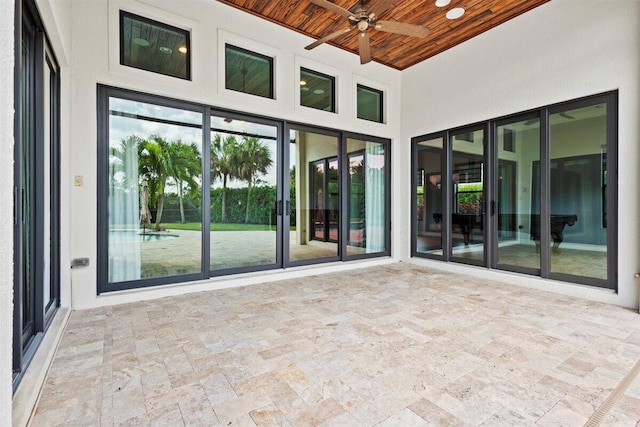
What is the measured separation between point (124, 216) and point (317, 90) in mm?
3580

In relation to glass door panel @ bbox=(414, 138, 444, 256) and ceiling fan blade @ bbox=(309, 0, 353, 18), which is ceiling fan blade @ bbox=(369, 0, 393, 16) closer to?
ceiling fan blade @ bbox=(309, 0, 353, 18)

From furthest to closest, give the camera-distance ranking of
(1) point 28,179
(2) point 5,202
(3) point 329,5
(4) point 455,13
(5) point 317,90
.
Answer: (5) point 317,90 < (4) point 455,13 < (3) point 329,5 < (1) point 28,179 < (2) point 5,202

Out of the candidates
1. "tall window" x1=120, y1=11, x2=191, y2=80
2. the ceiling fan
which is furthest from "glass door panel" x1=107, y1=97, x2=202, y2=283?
the ceiling fan

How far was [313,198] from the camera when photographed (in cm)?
571

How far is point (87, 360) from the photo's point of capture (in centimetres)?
236

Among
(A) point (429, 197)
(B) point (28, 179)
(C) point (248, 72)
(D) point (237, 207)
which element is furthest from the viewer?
(A) point (429, 197)

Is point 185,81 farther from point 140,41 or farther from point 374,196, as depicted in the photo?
point 374,196

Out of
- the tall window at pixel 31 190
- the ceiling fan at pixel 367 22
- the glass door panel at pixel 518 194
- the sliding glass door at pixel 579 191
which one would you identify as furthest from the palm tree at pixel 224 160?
the sliding glass door at pixel 579 191

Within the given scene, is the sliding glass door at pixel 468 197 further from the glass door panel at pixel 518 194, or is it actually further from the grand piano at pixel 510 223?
the glass door panel at pixel 518 194

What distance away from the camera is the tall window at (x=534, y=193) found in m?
3.98

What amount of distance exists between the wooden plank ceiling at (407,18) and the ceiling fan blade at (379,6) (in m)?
0.67

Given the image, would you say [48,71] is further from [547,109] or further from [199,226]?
[547,109]

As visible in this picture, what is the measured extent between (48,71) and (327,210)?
4.10 meters

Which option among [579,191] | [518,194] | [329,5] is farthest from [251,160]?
[579,191]
